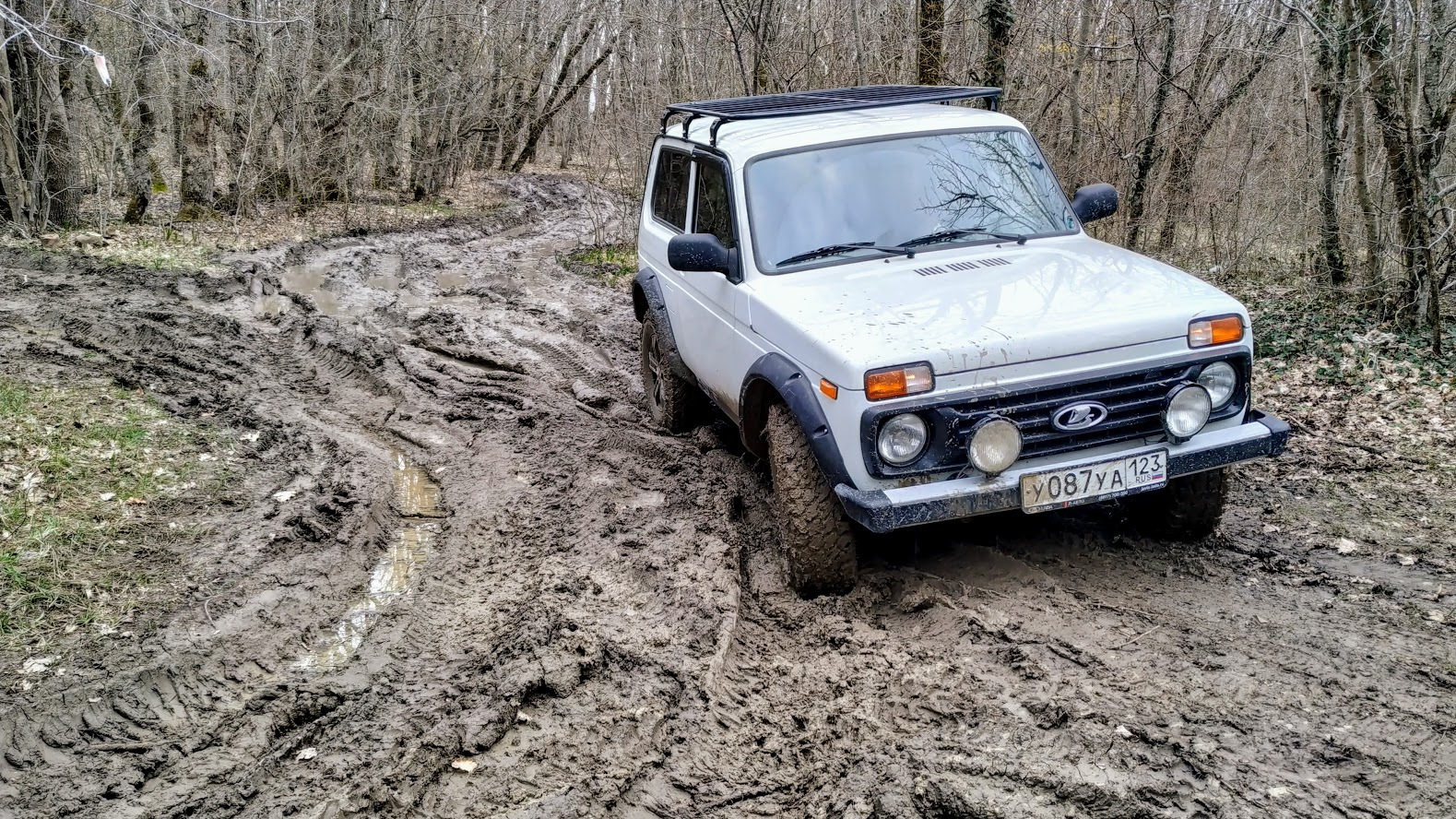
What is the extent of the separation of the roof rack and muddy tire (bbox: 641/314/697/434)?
129 cm

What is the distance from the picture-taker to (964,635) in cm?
399

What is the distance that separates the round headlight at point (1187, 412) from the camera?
4.11m

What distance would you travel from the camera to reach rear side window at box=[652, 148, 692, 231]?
6.20m

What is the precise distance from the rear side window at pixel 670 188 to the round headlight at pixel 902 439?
100 inches

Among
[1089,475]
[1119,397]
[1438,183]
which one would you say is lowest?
[1089,475]

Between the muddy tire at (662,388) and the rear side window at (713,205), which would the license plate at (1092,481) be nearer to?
the rear side window at (713,205)

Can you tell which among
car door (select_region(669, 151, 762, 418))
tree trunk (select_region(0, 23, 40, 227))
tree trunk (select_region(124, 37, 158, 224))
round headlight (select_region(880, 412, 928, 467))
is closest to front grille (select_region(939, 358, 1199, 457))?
round headlight (select_region(880, 412, 928, 467))

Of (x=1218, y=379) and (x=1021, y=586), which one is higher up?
(x=1218, y=379)

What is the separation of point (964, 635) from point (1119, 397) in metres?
1.07

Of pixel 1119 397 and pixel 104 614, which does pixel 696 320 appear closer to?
pixel 1119 397

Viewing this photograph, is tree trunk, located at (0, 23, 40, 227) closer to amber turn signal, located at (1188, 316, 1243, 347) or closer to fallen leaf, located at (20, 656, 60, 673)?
fallen leaf, located at (20, 656, 60, 673)

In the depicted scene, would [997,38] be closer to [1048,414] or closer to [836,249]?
[836,249]


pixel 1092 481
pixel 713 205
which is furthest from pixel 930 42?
pixel 1092 481

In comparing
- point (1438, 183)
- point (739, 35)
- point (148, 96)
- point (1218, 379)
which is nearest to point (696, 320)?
point (1218, 379)
